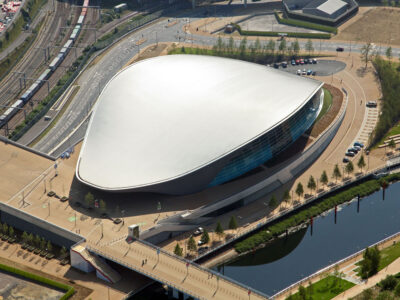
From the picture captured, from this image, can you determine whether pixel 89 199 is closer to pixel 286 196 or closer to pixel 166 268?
pixel 166 268

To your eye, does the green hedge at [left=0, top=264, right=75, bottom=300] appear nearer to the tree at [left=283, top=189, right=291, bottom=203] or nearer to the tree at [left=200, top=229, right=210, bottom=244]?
the tree at [left=200, top=229, right=210, bottom=244]

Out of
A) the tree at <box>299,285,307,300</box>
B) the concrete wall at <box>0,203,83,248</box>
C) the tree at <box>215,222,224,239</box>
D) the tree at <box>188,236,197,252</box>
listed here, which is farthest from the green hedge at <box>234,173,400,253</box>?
the concrete wall at <box>0,203,83,248</box>

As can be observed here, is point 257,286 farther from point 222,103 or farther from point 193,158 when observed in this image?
point 222,103

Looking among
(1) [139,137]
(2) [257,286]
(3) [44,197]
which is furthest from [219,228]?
(3) [44,197]

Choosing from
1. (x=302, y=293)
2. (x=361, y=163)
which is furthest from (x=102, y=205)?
(x=361, y=163)

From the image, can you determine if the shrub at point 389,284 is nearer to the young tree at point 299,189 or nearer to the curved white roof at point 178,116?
the young tree at point 299,189

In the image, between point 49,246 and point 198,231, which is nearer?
point 49,246

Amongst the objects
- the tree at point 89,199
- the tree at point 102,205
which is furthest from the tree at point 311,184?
the tree at point 89,199
